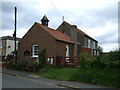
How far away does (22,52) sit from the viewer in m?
21.6

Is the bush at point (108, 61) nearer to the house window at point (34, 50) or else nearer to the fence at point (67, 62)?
the fence at point (67, 62)

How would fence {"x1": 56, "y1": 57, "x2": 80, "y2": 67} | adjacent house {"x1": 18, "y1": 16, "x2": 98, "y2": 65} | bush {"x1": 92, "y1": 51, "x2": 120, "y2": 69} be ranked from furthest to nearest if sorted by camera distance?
adjacent house {"x1": 18, "y1": 16, "x2": 98, "y2": 65} < fence {"x1": 56, "y1": 57, "x2": 80, "y2": 67} < bush {"x1": 92, "y1": 51, "x2": 120, "y2": 69}

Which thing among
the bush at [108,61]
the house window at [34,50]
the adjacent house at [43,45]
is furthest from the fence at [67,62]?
the house window at [34,50]

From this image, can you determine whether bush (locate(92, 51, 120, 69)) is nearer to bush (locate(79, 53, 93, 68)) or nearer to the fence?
bush (locate(79, 53, 93, 68))

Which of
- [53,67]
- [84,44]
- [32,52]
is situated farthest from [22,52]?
[84,44]

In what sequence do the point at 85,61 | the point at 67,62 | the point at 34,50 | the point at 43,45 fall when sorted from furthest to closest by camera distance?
the point at 34,50
the point at 43,45
the point at 67,62
the point at 85,61

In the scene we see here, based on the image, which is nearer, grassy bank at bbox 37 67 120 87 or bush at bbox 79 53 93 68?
grassy bank at bbox 37 67 120 87

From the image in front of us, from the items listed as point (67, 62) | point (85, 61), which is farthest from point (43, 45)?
point (85, 61)

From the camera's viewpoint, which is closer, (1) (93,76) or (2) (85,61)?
(1) (93,76)

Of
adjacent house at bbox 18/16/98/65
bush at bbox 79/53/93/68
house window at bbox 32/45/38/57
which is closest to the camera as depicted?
bush at bbox 79/53/93/68

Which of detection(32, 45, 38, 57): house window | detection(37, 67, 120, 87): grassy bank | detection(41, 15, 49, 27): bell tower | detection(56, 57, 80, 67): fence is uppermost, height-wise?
detection(41, 15, 49, 27): bell tower

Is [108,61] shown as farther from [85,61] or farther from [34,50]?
[34,50]

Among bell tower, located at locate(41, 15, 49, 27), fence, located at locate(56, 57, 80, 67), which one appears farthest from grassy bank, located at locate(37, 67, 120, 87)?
bell tower, located at locate(41, 15, 49, 27)

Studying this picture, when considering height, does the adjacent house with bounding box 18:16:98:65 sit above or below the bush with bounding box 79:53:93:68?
above
